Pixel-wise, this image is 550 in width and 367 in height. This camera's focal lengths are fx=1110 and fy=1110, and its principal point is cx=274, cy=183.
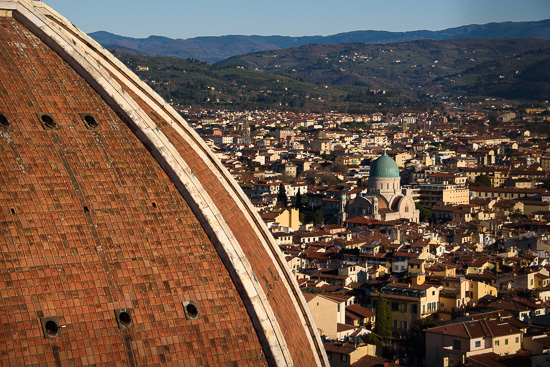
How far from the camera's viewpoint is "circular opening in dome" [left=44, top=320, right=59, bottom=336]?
336 inches

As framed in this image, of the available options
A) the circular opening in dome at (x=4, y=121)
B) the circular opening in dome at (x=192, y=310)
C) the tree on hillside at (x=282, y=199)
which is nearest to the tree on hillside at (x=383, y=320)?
the circular opening in dome at (x=192, y=310)

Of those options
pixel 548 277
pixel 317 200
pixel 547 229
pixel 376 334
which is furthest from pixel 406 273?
pixel 317 200

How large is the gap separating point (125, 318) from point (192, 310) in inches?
26.8

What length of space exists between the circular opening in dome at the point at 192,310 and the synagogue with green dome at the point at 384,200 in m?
62.2

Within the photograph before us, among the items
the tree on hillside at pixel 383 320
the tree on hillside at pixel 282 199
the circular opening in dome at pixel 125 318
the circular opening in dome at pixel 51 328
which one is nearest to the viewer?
the circular opening in dome at pixel 51 328

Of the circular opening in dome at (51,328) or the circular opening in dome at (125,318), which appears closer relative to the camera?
the circular opening in dome at (51,328)

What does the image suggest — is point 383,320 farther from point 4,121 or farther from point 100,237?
point 4,121

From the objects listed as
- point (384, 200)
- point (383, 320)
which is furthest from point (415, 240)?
point (383, 320)

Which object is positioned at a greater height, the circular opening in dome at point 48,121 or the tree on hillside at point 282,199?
the circular opening in dome at point 48,121

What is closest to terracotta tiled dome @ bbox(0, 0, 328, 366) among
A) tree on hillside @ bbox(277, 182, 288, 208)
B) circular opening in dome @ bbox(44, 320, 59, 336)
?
circular opening in dome @ bbox(44, 320, 59, 336)

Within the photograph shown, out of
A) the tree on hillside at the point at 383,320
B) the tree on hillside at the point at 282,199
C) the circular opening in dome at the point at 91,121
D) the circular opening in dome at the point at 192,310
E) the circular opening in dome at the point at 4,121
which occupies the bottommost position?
the tree on hillside at the point at 282,199

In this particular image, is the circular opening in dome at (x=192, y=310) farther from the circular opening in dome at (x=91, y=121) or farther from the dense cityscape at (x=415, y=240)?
the dense cityscape at (x=415, y=240)

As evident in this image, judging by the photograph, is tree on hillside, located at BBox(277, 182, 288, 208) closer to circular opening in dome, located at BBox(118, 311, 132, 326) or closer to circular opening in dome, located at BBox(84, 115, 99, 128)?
circular opening in dome, located at BBox(84, 115, 99, 128)

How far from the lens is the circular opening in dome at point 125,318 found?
8.91 meters
